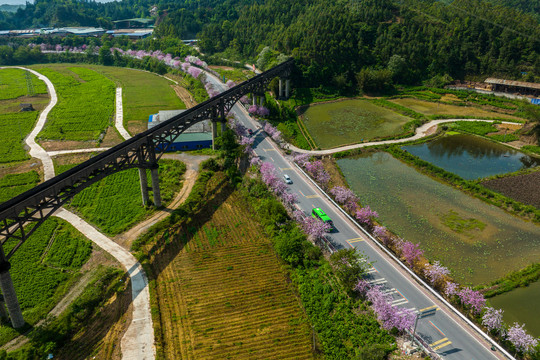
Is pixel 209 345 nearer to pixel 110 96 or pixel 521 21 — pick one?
pixel 110 96

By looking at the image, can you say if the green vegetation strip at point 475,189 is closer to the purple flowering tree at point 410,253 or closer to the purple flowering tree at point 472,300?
the purple flowering tree at point 410,253

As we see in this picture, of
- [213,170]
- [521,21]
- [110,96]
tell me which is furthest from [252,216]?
[521,21]

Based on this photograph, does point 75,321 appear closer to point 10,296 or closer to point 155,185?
point 10,296

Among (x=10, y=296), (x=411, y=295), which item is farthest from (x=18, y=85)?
(x=411, y=295)

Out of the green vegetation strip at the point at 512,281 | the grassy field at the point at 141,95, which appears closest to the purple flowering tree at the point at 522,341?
the green vegetation strip at the point at 512,281

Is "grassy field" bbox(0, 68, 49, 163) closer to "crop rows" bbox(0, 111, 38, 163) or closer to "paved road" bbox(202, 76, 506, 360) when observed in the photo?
"crop rows" bbox(0, 111, 38, 163)
